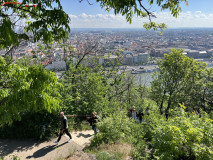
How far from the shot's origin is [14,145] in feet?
20.2

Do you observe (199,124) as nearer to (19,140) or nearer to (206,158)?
(206,158)

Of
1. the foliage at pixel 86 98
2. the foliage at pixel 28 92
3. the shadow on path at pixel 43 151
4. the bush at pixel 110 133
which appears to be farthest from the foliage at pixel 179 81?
the foliage at pixel 28 92

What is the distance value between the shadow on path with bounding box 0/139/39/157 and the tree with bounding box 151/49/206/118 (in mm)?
12598

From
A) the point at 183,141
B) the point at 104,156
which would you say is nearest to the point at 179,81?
the point at 183,141

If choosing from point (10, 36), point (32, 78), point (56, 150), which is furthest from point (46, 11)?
point (56, 150)

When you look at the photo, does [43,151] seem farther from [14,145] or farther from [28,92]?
[28,92]

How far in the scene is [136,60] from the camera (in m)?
77.6

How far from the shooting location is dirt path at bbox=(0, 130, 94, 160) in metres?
5.53

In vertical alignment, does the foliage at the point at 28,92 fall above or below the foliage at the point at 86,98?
above

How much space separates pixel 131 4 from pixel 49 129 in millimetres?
5807

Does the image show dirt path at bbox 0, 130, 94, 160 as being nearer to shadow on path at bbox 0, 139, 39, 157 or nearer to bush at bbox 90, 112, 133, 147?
shadow on path at bbox 0, 139, 39, 157

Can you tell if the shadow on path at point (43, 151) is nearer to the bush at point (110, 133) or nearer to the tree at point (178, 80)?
the bush at point (110, 133)

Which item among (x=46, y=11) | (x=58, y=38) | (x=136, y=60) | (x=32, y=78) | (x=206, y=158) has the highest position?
(x=46, y=11)

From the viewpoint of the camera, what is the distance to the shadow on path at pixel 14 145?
5841 millimetres
